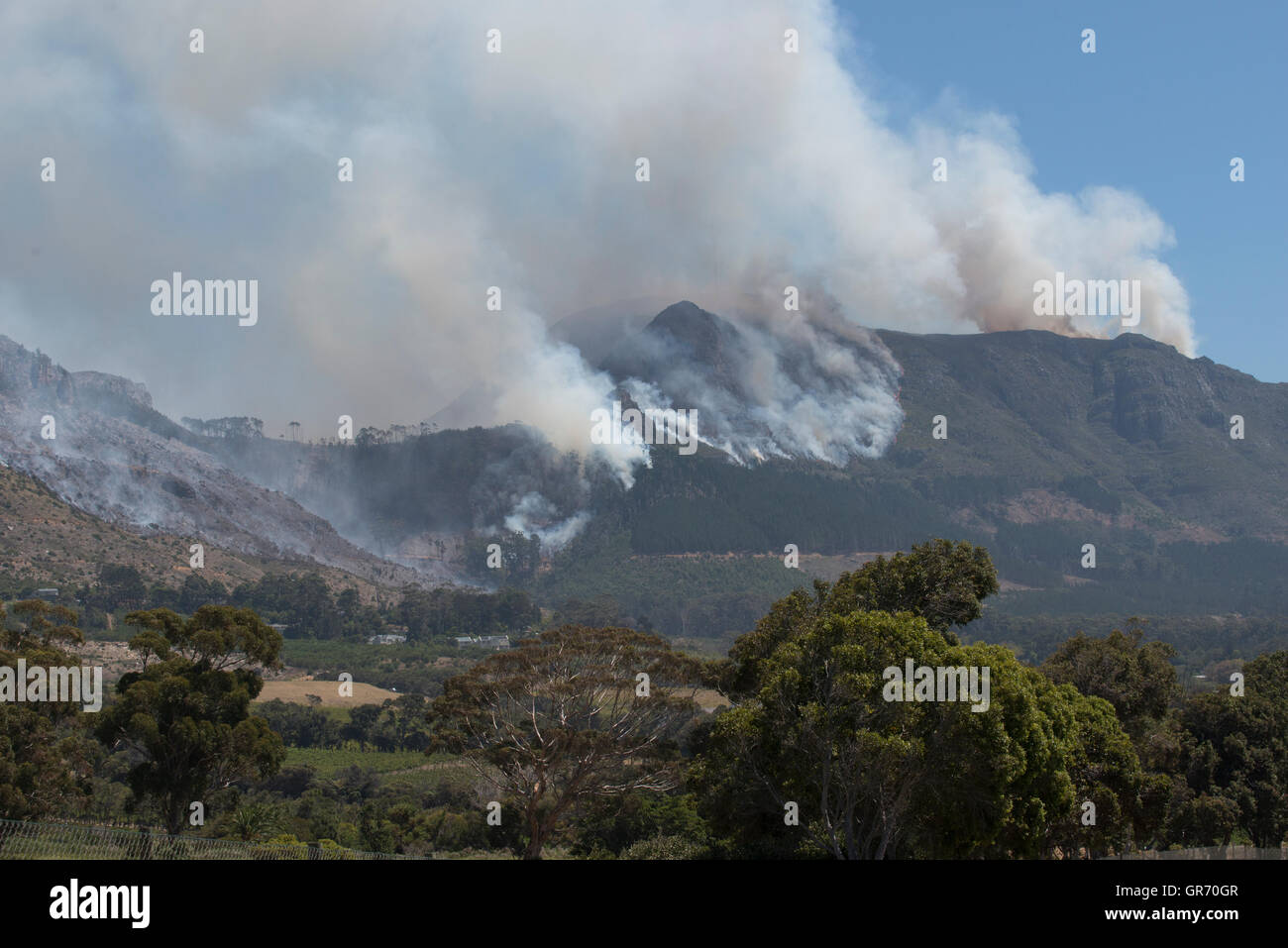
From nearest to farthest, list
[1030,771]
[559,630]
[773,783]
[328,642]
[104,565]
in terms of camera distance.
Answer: [1030,771] < [773,783] < [559,630] < [104,565] < [328,642]

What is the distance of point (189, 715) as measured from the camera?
159ft

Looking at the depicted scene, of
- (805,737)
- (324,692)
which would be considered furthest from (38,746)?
(324,692)

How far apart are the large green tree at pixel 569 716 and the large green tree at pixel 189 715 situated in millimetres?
8297

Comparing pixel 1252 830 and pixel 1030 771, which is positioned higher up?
pixel 1030 771

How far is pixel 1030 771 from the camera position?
3678 cm

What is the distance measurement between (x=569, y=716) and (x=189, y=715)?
644 inches

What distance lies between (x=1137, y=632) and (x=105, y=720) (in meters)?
49.7

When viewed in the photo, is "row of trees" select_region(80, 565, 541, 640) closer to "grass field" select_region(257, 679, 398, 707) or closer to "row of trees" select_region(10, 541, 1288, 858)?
"grass field" select_region(257, 679, 398, 707)

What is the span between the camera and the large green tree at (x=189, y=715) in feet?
157

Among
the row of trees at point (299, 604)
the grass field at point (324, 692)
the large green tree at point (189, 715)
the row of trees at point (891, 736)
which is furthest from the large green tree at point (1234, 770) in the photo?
the row of trees at point (299, 604)

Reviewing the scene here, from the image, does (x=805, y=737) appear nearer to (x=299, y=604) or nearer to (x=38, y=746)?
(x=38, y=746)

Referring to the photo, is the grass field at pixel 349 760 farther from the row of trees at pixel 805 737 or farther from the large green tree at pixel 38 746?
the large green tree at pixel 38 746
